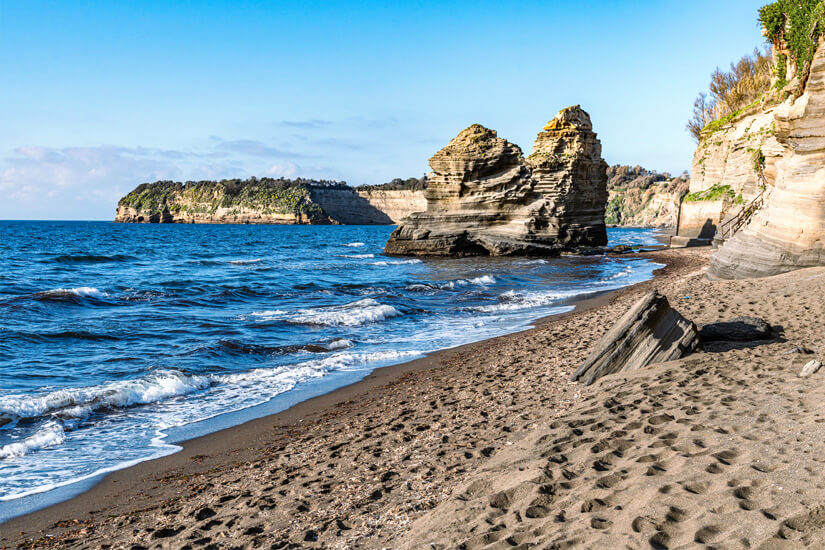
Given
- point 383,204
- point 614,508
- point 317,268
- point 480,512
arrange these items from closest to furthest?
point 614,508 → point 480,512 → point 317,268 → point 383,204

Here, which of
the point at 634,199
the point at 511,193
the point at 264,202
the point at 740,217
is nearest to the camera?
the point at 740,217

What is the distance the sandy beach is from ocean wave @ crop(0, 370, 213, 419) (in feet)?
7.22

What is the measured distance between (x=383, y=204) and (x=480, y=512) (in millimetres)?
157918

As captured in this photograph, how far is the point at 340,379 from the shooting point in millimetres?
9742

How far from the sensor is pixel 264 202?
142250 millimetres

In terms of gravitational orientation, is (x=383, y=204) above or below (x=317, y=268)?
above

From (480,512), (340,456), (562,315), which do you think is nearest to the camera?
(480,512)

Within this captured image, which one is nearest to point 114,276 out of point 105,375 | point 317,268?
point 317,268

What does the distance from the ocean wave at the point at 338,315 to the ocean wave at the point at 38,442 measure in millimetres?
8076

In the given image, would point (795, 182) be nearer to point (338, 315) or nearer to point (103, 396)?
point (338, 315)

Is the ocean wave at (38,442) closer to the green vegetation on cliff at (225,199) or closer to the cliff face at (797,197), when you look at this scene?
the cliff face at (797,197)

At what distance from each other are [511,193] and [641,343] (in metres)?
32.4

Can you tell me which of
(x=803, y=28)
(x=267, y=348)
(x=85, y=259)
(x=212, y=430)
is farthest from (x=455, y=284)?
(x=85, y=259)

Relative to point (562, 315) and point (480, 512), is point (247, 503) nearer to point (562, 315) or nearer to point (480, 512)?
point (480, 512)
